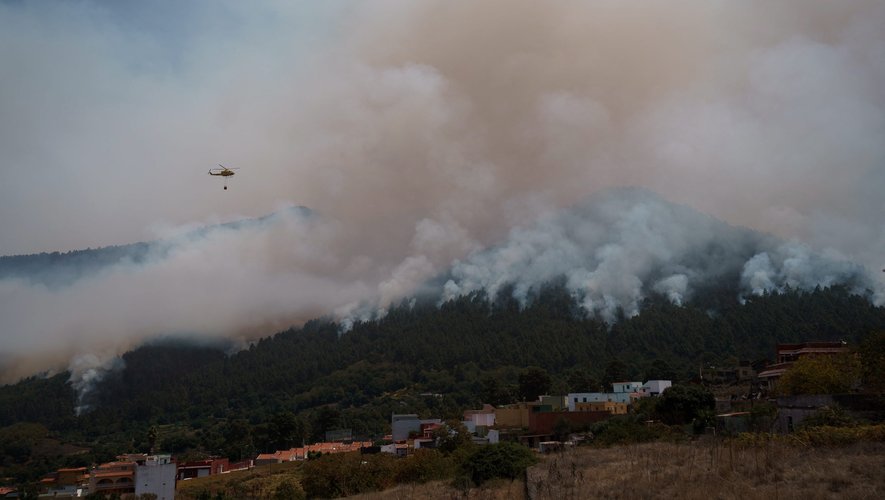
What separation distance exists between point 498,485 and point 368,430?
76142 millimetres

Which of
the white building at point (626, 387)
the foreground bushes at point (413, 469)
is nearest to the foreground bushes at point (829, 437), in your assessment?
the foreground bushes at point (413, 469)

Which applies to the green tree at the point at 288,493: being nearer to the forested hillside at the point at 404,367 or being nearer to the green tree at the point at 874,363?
the green tree at the point at 874,363

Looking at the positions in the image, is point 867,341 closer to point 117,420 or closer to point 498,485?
point 498,485

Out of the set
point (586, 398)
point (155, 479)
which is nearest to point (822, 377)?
point (586, 398)

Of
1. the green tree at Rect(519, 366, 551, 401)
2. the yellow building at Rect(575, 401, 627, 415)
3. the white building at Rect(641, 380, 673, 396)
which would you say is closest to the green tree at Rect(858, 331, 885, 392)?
the yellow building at Rect(575, 401, 627, 415)

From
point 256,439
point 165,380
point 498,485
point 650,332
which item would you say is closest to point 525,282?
point 650,332

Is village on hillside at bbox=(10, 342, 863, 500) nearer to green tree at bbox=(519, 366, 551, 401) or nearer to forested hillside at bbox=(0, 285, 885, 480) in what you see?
green tree at bbox=(519, 366, 551, 401)

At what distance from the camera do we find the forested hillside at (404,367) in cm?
10633

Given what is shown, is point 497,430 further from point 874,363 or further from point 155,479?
point 874,363

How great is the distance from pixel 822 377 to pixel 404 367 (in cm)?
11109

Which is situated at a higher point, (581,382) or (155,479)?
(581,382)

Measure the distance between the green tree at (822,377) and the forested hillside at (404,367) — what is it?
47.5 m

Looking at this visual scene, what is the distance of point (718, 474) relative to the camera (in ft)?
61.5

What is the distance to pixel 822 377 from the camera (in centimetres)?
4325
